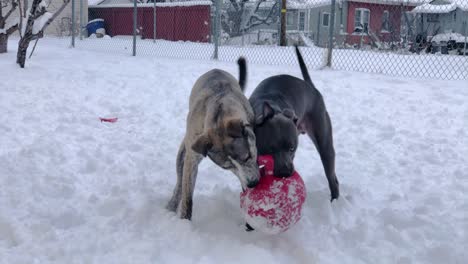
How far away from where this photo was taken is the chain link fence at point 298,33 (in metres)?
11.6

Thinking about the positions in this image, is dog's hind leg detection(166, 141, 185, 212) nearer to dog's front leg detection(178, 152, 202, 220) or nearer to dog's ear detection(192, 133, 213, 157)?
dog's front leg detection(178, 152, 202, 220)

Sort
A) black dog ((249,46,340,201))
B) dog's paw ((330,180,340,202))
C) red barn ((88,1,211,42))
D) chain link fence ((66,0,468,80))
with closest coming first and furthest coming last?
black dog ((249,46,340,201))
dog's paw ((330,180,340,202))
chain link fence ((66,0,468,80))
red barn ((88,1,211,42))

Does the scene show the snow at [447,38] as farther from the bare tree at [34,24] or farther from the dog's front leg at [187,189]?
the dog's front leg at [187,189]

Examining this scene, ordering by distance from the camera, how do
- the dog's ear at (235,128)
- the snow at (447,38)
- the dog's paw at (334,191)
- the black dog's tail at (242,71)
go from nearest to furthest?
the dog's ear at (235,128) < the dog's paw at (334,191) < the black dog's tail at (242,71) < the snow at (447,38)

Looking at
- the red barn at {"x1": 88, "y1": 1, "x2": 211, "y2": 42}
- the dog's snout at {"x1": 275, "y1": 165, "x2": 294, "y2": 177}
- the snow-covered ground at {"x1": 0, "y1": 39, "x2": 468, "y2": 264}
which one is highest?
the red barn at {"x1": 88, "y1": 1, "x2": 211, "y2": 42}

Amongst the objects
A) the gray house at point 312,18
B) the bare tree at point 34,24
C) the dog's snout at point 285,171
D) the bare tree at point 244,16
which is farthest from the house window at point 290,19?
the dog's snout at point 285,171

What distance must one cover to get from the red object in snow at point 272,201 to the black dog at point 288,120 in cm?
5

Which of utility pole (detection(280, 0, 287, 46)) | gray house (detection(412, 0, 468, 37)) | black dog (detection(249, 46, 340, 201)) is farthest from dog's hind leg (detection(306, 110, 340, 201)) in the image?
gray house (detection(412, 0, 468, 37))

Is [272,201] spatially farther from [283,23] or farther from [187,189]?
[283,23]

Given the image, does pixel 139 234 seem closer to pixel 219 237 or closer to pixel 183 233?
pixel 183 233

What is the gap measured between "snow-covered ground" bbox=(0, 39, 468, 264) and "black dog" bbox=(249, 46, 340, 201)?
43 centimetres

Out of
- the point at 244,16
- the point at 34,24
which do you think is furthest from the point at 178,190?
the point at 244,16

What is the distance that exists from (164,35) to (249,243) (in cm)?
2052

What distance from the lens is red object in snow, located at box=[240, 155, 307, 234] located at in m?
2.96
